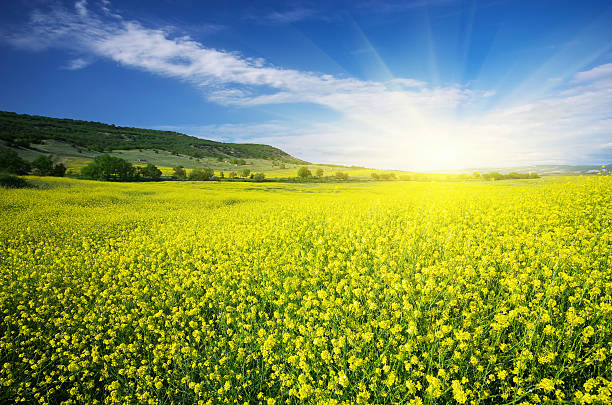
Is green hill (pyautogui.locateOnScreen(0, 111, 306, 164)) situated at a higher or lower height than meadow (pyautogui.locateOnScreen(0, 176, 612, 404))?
higher

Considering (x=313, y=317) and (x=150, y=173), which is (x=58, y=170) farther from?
(x=313, y=317)

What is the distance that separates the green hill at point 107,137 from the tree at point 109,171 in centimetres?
4946

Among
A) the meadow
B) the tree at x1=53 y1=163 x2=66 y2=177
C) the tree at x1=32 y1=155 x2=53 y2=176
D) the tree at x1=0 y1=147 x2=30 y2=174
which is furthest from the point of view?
the tree at x1=53 y1=163 x2=66 y2=177

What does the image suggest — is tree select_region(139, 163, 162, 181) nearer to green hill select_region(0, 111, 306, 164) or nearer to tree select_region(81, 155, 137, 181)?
tree select_region(81, 155, 137, 181)

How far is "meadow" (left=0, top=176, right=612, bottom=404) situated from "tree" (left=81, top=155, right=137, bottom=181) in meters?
55.1

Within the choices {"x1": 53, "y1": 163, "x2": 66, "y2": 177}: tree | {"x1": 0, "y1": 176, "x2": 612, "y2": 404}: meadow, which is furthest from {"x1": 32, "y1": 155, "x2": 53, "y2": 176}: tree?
{"x1": 0, "y1": 176, "x2": 612, "y2": 404}: meadow

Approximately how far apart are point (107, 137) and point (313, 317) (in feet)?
591

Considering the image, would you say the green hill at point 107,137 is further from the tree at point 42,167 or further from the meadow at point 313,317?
the meadow at point 313,317

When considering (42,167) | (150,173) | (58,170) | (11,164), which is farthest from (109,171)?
(11,164)

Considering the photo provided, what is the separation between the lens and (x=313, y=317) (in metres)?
4.01

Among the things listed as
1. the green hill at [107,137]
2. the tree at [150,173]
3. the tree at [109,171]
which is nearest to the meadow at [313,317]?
the tree at [150,173]

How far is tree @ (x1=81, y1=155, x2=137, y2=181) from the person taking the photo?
57656 mm

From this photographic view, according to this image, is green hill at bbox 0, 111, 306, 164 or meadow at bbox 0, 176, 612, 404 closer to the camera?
meadow at bbox 0, 176, 612, 404

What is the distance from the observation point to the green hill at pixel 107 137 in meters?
110
